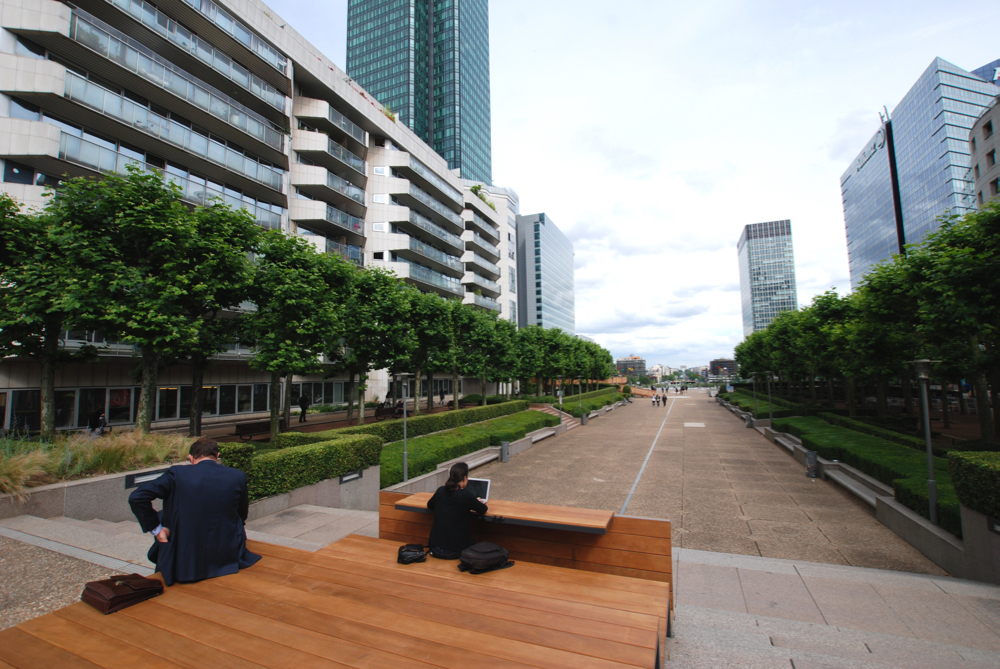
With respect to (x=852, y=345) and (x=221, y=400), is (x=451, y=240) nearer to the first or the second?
(x=221, y=400)

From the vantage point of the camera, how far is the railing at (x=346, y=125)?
34.2 metres

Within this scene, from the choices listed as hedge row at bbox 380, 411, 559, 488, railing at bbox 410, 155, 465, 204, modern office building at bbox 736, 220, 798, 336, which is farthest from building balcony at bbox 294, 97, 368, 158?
modern office building at bbox 736, 220, 798, 336

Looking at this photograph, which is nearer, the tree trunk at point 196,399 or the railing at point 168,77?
the tree trunk at point 196,399

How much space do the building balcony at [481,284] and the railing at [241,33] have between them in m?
27.8

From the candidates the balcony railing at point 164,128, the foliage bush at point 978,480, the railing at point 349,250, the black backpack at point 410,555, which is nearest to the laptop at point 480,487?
the black backpack at point 410,555

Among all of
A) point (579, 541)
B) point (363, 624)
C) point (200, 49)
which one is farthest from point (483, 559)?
point (200, 49)

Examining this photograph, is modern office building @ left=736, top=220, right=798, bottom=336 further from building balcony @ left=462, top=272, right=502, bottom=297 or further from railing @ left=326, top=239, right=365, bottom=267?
railing @ left=326, top=239, right=365, bottom=267

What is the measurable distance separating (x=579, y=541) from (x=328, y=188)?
110 ft

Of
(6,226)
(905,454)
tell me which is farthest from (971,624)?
(6,226)

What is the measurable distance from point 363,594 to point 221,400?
97.6ft

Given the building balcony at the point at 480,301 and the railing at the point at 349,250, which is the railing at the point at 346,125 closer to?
the railing at the point at 349,250

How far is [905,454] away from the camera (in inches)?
504

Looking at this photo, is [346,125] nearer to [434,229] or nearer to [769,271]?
[434,229]

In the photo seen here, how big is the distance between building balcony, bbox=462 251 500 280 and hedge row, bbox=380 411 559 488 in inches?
1174
